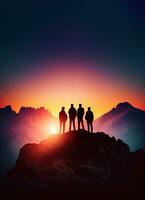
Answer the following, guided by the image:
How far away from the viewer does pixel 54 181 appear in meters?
39.3

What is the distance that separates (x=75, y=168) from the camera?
42469 millimetres

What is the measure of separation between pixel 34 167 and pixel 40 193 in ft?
14.6

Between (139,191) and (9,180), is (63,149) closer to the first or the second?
(9,180)

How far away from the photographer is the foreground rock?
38.2 meters

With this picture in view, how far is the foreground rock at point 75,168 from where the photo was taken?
125 ft

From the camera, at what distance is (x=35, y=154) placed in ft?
151

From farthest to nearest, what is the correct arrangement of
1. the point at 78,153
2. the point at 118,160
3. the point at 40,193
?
the point at 118,160 < the point at 78,153 < the point at 40,193

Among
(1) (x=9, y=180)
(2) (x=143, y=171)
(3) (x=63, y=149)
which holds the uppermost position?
(3) (x=63, y=149)

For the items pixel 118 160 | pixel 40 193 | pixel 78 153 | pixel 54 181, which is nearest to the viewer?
pixel 40 193

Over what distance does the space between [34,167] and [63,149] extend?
719 cm

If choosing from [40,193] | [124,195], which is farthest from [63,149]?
[124,195]

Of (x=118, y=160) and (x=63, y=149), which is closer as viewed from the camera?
(x=63, y=149)

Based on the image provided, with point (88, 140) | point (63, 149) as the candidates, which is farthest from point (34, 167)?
point (88, 140)

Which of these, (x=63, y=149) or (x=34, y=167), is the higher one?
(x=63, y=149)
